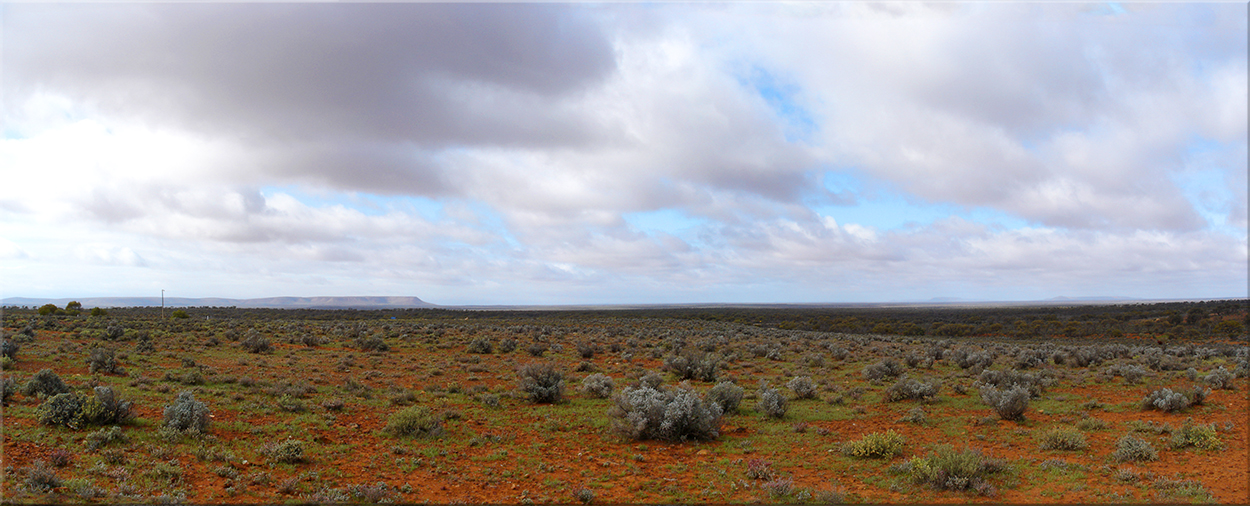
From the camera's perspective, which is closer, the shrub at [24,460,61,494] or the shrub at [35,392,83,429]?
the shrub at [24,460,61,494]

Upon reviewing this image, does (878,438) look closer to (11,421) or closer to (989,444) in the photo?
(989,444)

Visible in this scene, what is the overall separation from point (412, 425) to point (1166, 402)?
19653 millimetres

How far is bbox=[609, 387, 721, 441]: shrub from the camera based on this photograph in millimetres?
12531

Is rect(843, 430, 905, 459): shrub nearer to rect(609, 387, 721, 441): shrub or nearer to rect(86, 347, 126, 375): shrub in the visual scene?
rect(609, 387, 721, 441): shrub

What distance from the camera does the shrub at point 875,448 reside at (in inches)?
448

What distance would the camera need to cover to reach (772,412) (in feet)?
48.2

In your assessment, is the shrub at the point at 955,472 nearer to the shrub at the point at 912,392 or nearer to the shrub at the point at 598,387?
the shrub at the point at 912,392

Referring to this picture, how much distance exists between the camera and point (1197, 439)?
11.7m

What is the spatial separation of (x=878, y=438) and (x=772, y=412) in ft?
11.2

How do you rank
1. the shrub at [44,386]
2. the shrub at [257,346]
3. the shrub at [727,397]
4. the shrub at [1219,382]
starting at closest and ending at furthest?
the shrub at [44,386], the shrub at [727,397], the shrub at [1219,382], the shrub at [257,346]

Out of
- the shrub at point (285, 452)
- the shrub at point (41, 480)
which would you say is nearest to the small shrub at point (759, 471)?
the shrub at point (285, 452)

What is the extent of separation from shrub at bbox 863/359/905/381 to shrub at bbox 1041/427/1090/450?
8.51 meters

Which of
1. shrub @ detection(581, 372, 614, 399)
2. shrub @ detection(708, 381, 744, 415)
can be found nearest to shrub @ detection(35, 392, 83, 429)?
shrub @ detection(581, 372, 614, 399)

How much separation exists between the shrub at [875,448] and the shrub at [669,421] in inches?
116
